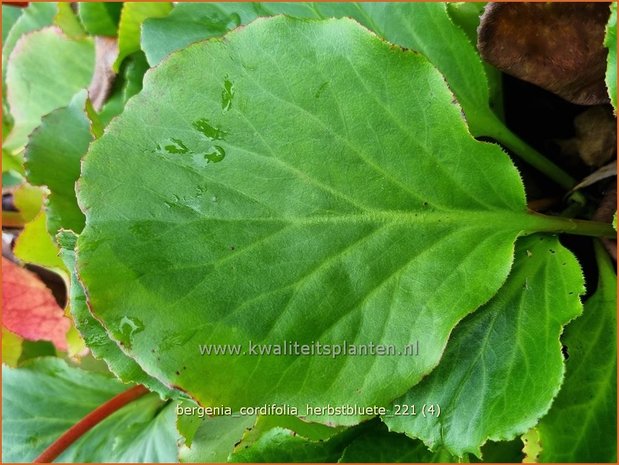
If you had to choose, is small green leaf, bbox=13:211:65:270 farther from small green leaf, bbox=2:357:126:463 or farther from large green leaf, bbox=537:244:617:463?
large green leaf, bbox=537:244:617:463

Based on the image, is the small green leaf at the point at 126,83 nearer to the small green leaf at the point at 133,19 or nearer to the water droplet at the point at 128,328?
the small green leaf at the point at 133,19

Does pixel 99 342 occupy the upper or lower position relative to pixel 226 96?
lower

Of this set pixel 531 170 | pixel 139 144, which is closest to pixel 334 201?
pixel 139 144

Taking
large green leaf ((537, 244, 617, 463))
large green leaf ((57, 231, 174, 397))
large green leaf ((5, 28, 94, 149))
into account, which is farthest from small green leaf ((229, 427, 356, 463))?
large green leaf ((5, 28, 94, 149))

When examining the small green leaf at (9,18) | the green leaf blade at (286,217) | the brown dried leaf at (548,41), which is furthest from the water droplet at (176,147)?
the small green leaf at (9,18)

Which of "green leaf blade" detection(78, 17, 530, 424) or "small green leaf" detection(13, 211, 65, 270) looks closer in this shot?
"green leaf blade" detection(78, 17, 530, 424)

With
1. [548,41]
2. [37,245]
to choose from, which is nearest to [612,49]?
[548,41]

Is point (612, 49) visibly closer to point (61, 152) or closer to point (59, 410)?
point (61, 152)
